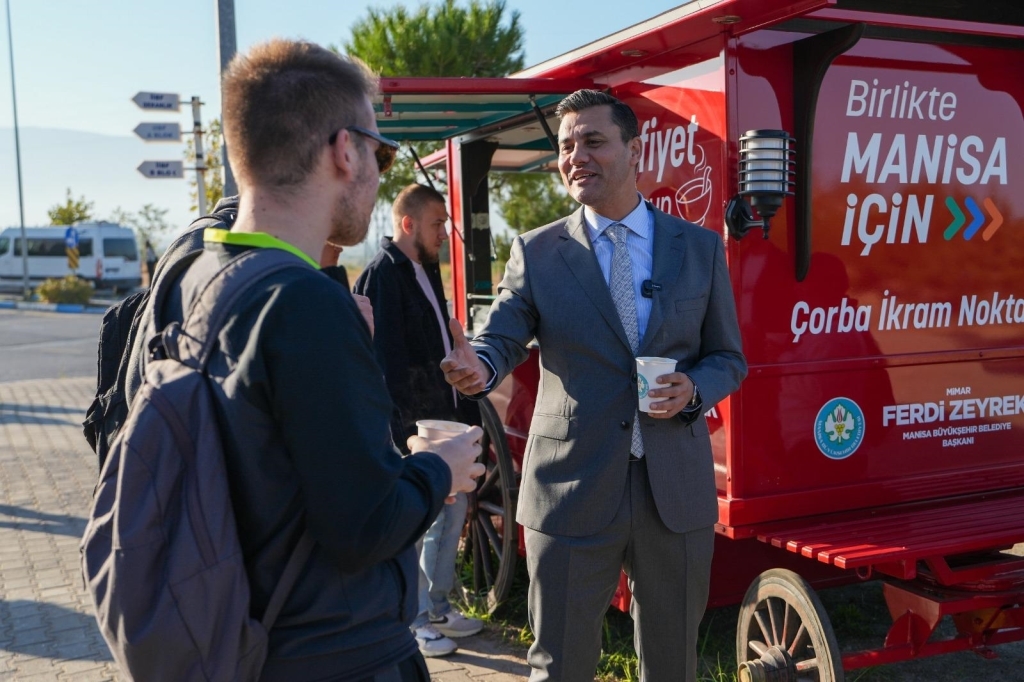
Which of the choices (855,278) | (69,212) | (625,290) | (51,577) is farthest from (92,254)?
(625,290)

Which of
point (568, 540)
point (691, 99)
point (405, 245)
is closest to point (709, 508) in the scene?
point (568, 540)

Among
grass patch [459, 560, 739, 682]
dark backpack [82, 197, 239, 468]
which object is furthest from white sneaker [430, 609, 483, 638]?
dark backpack [82, 197, 239, 468]

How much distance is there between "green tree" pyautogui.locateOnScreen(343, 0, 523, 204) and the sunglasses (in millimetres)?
11302

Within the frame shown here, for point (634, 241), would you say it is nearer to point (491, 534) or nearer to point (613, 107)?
point (613, 107)

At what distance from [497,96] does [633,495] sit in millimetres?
2250

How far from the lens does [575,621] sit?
289cm

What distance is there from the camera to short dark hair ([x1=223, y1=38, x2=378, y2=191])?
5.21ft

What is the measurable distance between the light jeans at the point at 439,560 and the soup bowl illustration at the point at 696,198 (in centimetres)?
176

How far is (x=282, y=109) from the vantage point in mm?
1583

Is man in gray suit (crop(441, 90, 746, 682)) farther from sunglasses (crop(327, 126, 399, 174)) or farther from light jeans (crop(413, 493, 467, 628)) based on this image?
light jeans (crop(413, 493, 467, 628))

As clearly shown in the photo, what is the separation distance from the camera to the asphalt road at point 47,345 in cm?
1596

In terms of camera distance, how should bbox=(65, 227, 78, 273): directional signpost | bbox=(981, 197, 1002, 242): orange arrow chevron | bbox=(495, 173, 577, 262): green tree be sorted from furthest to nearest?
bbox=(65, 227, 78, 273): directional signpost < bbox=(495, 173, 577, 262): green tree < bbox=(981, 197, 1002, 242): orange arrow chevron

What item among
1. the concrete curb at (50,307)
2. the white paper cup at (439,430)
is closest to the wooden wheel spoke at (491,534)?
the white paper cup at (439,430)

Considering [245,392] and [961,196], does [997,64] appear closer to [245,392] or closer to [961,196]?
[961,196]
